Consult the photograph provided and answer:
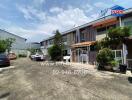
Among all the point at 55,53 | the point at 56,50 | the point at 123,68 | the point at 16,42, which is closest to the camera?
the point at 123,68

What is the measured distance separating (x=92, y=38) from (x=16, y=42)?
39.5 m

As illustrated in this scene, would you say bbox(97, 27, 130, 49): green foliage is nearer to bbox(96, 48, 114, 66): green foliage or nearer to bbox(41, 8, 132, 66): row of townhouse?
bbox(41, 8, 132, 66): row of townhouse

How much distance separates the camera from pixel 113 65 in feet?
50.5

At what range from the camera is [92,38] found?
23922mm

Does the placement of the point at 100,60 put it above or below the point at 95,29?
below

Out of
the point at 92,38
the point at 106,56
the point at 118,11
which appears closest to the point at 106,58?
the point at 106,56

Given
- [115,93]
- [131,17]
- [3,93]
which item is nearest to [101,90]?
[115,93]

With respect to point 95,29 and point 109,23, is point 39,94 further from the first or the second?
point 95,29

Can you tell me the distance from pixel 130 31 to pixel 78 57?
11.2 meters

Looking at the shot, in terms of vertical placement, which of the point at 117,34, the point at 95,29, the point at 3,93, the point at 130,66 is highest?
the point at 95,29

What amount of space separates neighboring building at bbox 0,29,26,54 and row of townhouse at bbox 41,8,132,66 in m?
25.8

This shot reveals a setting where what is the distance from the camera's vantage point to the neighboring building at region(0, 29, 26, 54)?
52062mm

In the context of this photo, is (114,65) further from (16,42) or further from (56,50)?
(16,42)

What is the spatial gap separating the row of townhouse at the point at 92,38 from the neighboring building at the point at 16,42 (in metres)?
25.8
